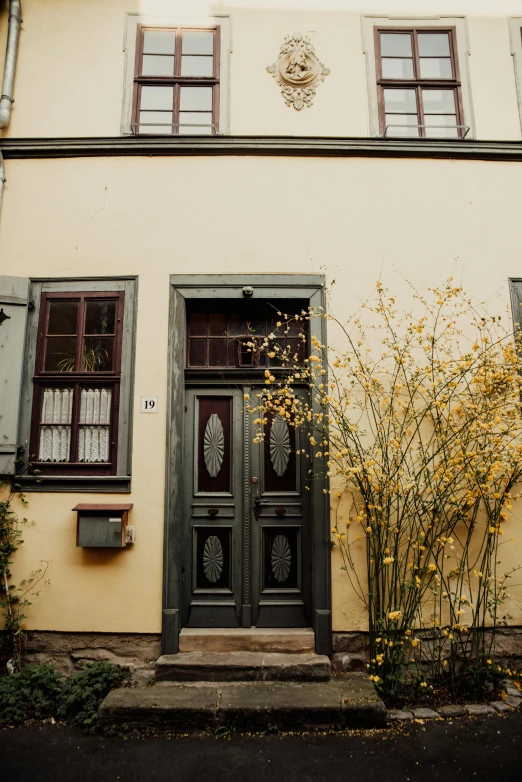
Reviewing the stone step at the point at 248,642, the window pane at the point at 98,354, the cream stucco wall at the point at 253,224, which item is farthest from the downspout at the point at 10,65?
the stone step at the point at 248,642

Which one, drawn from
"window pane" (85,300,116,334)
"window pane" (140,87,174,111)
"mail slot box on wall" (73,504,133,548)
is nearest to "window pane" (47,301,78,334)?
"window pane" (85,300,116,334)

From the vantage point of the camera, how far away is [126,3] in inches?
195

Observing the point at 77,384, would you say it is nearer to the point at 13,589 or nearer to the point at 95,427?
the point at 95,427

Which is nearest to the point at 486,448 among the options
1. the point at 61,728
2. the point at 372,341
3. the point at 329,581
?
the point at 372,341

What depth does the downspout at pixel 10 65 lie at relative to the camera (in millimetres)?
4664

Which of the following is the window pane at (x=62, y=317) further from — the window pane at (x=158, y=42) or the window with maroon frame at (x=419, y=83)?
the window with maroon frame at (x=419, y=83)

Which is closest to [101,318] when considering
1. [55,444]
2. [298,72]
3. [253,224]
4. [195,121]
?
[55,444]

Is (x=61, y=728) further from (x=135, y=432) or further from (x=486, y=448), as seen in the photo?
(x=486, y=448)

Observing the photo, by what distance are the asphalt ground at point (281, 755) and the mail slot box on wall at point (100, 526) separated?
1315mm

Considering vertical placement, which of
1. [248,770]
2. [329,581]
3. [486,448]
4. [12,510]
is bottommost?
[248,770]

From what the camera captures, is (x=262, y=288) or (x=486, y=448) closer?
(x=486, y=448)

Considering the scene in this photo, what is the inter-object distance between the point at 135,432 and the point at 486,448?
3.07m

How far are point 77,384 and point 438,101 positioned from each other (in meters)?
4.58

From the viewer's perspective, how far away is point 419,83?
4906 millimetres
